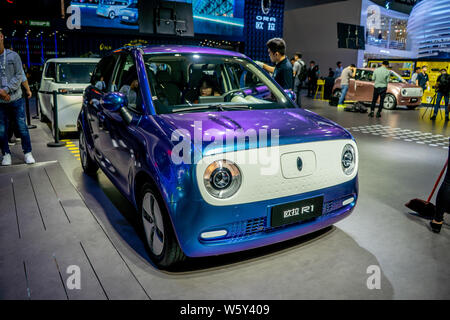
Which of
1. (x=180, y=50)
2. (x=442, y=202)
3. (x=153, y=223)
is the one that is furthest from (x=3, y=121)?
(x=442, y=202)

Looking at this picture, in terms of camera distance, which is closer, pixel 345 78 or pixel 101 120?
pixel 101 120

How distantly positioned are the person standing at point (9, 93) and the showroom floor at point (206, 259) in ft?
2.91

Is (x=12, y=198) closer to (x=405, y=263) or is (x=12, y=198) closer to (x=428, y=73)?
(x=405, y=263)

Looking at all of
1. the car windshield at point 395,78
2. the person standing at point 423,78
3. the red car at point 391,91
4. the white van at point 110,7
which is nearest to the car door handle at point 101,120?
the red car at point 391,91

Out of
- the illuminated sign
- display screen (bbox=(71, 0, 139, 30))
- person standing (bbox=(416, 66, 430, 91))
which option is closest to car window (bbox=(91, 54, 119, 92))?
person standing (bbox=(416, 66, 430, 91))

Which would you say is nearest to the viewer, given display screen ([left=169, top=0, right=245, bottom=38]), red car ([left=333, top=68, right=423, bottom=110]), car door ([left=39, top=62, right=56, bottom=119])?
car door ([left=39, top=62, right=56, bottom=119])

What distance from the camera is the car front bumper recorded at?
208cm

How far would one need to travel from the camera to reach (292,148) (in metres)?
2.31

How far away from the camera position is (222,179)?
211 centimetres

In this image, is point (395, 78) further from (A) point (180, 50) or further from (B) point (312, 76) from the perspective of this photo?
(A) point (180, 50)

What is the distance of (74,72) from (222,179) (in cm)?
637

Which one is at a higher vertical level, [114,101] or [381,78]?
[381,78]

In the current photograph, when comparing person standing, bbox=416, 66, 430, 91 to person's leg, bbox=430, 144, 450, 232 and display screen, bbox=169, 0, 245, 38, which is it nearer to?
display screen, bbox=169, 0, 245, 38

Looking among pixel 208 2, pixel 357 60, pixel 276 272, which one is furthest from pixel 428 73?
pixel 276 272
